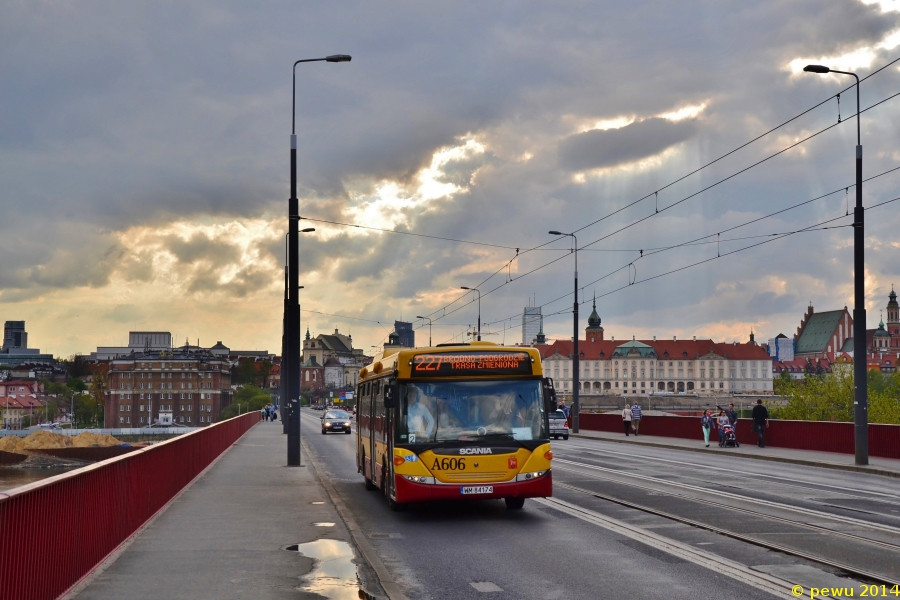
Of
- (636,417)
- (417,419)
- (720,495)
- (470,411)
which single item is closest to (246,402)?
(636,417)

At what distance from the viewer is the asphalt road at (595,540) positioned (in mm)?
9406

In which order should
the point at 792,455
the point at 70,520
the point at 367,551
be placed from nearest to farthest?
the point at 70,520 → the point at 367,551 → the point at 792,455

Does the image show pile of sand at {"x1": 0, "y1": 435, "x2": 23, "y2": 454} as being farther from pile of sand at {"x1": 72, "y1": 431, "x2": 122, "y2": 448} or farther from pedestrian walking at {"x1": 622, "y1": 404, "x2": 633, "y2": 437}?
pedestrian walking at {"x1": 622, "y1": 404, "x2": 633, "y2": 437}

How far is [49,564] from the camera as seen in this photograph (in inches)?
326

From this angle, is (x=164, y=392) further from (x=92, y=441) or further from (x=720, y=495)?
(x=720, y=495)

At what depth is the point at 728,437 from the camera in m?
35.2

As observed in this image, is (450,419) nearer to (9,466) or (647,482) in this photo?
(647,482)

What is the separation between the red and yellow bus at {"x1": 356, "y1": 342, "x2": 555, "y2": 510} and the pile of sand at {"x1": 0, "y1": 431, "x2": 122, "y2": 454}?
328 feet

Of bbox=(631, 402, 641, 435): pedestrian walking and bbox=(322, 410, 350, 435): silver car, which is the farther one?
bbox=(322, 410, 350, 435): silver car

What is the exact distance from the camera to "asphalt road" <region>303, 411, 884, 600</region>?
370 inches

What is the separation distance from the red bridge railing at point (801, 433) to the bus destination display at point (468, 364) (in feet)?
56.0

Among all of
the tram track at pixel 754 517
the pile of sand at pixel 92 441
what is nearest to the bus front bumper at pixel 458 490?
the tram track at pixel 754 517

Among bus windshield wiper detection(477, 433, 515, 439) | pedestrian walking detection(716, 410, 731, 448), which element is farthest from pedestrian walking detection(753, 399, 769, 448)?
bus windshield wiper detection(477, 433, 515, 439)
